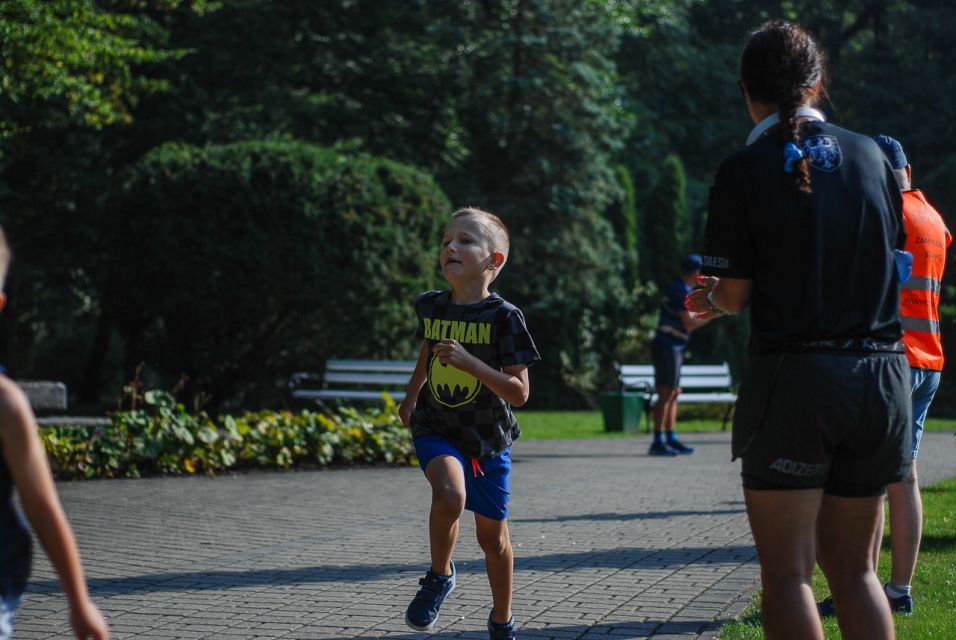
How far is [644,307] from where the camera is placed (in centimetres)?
2897

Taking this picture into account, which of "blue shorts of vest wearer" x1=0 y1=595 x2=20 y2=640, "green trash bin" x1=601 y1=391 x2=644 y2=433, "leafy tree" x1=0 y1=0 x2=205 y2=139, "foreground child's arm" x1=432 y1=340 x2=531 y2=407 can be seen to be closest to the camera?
"blue shorts of vest wearer" x1=0 y1=595 x2=20 y2=640

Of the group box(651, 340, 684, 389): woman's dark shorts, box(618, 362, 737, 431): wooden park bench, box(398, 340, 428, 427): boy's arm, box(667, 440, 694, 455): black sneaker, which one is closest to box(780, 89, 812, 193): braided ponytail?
box(398, 340, 428, 427): boy's arm

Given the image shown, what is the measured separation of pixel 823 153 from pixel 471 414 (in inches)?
75.7

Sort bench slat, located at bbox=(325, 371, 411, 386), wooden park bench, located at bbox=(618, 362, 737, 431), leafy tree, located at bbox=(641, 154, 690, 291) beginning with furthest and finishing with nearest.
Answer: leafy tree, located at bbox=(641, 154, 690, 291) < wooden park bench, located at bbox=(618, 362, 737, 431) < bench slat, located at bbox=(325, 371, 411, 386)

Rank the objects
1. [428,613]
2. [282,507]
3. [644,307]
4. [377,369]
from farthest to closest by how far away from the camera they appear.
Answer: [644,307] → [377,369] → [282,507] → [428,613]

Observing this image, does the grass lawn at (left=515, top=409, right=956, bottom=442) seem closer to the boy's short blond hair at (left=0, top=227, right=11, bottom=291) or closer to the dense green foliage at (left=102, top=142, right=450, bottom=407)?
the dense green foliage at (left=102, top=142, right=450, bottom=407)

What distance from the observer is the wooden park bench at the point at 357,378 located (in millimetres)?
15547

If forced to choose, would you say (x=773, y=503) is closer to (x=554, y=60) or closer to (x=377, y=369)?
(x=377, y=369)

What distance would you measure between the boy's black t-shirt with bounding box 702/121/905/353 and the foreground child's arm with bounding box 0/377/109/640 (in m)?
1.73

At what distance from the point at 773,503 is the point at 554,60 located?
22.3 meters

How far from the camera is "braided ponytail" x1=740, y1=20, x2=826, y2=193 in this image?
332 cm

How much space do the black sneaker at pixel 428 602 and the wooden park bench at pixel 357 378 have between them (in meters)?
10.3

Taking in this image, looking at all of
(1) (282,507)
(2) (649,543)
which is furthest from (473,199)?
(2) (649,543)

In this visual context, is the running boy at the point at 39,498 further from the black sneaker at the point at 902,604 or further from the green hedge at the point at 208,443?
the green hedge at the point at 208,443
